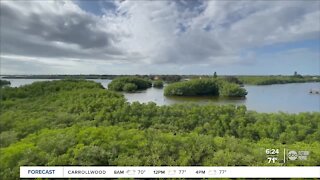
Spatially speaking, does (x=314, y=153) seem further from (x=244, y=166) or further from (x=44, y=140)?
(x=44, y=140)

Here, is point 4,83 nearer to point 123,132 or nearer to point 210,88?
point 123,132

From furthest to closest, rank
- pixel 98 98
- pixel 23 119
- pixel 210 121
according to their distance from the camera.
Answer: pixel 98 98 < pixel 210 121 < pixel 23 119

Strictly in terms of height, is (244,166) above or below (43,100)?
below

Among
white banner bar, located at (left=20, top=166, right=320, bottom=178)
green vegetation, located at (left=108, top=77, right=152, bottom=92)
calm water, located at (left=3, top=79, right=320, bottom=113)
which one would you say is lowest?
white banner bar, located at (left=20, top=166, right=320, bottom=178)

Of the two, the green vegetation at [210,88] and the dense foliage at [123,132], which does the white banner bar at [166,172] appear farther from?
the green vegetation at [210,88]

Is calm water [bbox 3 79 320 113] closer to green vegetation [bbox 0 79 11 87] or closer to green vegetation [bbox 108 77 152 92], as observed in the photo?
green vegetation [bbox 108 77 152 92]

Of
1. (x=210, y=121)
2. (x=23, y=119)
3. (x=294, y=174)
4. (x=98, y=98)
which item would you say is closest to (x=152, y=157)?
(x=294, y=174)

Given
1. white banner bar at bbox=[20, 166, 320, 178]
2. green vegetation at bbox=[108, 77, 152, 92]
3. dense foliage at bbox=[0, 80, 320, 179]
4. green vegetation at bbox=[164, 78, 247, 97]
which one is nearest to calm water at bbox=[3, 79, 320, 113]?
green vegetation at bbox=[108, 77, 152, 92]
